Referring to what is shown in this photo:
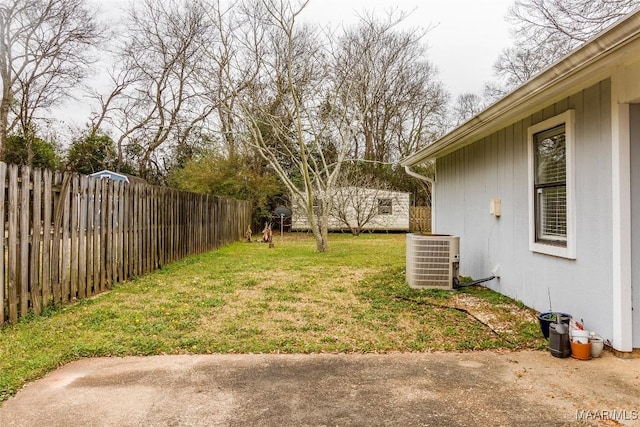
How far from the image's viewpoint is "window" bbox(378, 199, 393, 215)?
20936 millimetres

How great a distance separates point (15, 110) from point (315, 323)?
2249cm

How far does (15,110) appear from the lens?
67.0ft

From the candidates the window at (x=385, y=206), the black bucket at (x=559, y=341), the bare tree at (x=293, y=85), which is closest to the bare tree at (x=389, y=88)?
the bare tree at (x=293, y=85)

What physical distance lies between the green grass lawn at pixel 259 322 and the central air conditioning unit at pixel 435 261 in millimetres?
215

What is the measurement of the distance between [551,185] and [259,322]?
128 inches

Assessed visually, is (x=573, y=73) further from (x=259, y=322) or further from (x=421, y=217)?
(x=421, y=217)

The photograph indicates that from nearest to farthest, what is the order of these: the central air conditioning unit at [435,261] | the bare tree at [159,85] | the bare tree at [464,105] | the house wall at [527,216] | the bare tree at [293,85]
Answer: the house wall at [527,216] → the central air conditioning unit at [435,261] → the bare tree at [293,85] → the bare tree at [159,85] → the bare tree at [464,105]

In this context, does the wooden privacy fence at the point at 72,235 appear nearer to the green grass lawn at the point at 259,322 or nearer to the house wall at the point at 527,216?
the green grass lawn at the point at 259,322

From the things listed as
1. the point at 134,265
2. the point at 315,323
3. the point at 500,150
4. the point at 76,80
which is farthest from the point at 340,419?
the point at 76,80

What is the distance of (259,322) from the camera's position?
4.31 m

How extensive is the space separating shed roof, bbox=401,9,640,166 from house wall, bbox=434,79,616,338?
0.75 ft

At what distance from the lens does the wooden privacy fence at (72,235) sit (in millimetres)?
4016

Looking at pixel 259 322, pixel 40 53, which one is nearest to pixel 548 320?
pixel 259 322

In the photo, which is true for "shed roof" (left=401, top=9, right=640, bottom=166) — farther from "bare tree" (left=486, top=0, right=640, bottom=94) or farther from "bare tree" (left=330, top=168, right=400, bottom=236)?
"bare tree" (left=330, top=168, right=400, bottom=236)
